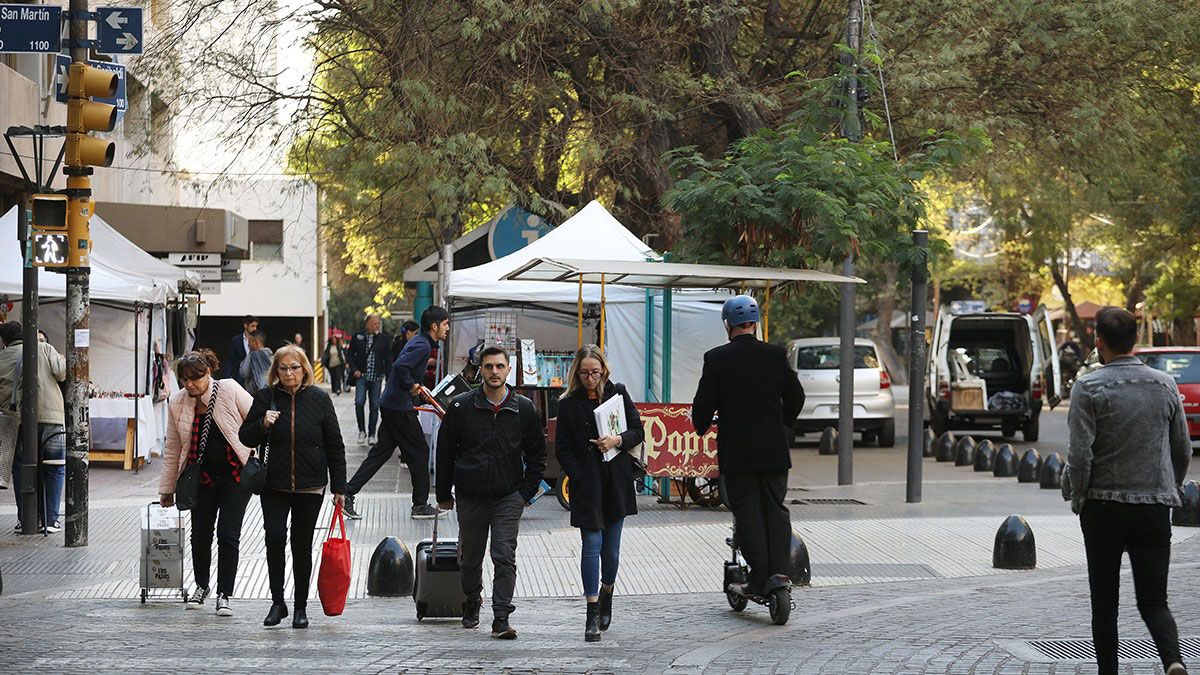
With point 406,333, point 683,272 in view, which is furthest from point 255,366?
point 683,272

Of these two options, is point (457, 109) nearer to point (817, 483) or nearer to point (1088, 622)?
point (817, 483)

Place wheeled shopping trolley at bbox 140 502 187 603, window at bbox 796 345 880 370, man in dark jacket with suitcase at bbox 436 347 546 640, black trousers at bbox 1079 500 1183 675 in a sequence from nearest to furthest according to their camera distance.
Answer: black trousers at bbox 1079 500 1183 675 → man in dark jacket with suitcase at bbox 436 347 546 640 → wheeled shopping trolley at bbox 140 502 187 603 → window at bbox 796 345 880 370

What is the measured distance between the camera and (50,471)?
532 inches

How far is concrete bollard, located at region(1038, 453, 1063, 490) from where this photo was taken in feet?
59.1

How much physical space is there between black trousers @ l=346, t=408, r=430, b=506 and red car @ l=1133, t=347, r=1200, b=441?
40.7 ft

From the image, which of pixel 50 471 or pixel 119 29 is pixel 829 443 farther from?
pixel 119 29

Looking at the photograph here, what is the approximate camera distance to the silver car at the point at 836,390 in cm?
2544

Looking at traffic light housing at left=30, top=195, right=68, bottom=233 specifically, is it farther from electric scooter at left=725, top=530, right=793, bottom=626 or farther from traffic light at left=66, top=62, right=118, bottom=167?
electric scooter at left=725, top=530, right=793, bottom=626

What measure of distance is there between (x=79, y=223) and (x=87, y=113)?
855mm

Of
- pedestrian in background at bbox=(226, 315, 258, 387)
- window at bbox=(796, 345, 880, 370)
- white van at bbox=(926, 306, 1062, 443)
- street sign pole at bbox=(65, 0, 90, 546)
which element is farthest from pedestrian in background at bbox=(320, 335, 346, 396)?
street sign pole at bbox=(65, 0, 90, 546)

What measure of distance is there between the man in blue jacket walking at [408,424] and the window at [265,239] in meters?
41.9

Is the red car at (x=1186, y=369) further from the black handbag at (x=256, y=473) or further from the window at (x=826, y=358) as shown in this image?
the black handbag at (x=256, y=473)

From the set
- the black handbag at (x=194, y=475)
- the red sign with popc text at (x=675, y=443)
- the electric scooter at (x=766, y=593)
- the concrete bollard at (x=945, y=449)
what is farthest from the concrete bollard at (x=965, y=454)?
the black handbag at (x=194, y=475)

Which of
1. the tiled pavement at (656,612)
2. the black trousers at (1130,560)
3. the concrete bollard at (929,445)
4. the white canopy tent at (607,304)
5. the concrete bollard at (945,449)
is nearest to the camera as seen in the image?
the black trousers at (1130,560)
